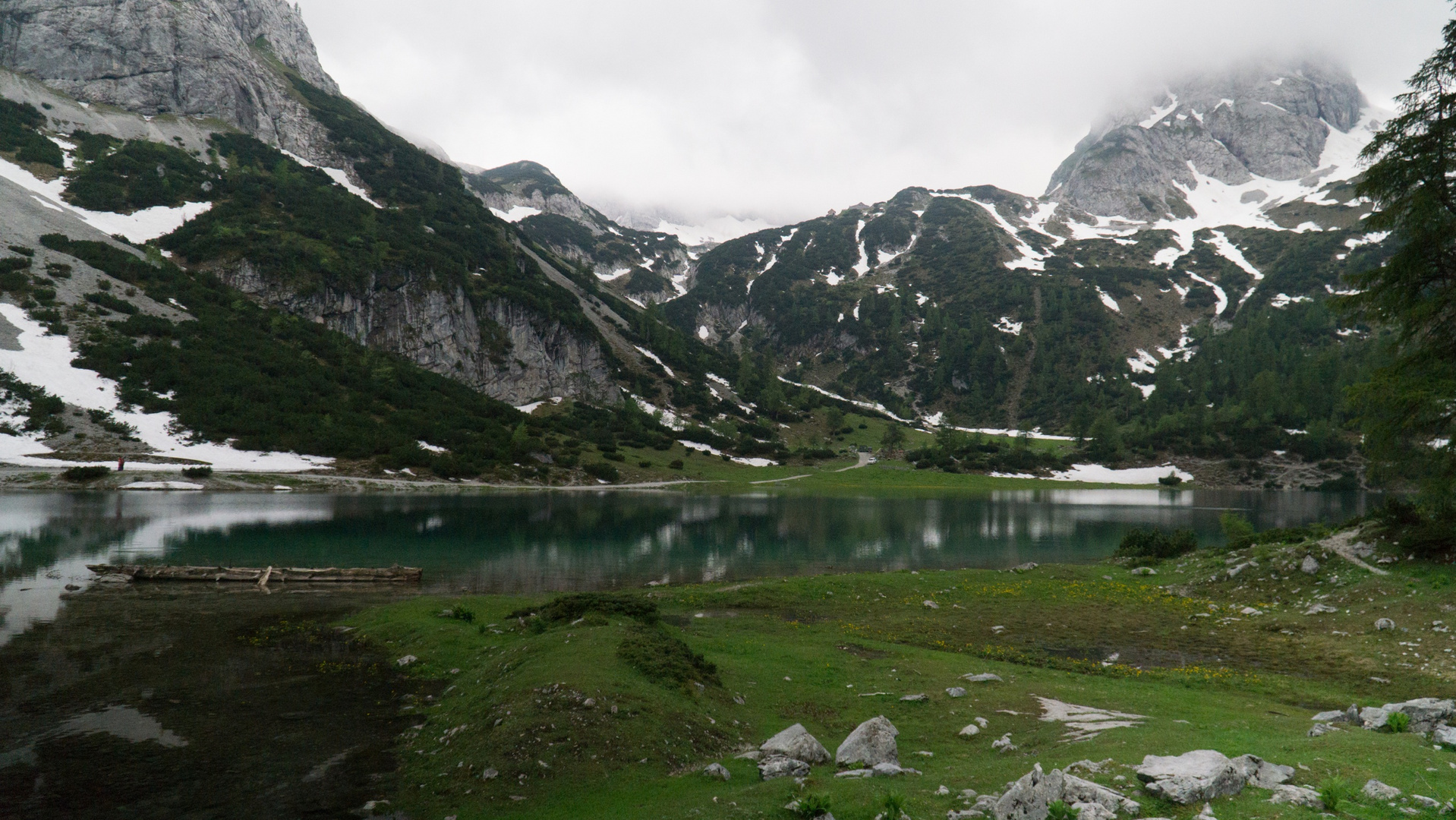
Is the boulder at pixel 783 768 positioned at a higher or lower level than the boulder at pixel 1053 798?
lower

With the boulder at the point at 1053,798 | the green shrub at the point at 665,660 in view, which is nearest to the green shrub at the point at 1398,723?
the boulder at the point at 1053,798

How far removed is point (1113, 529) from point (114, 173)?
19906 centimetres

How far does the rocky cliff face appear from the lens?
160250mm

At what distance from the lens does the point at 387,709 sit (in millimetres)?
14695

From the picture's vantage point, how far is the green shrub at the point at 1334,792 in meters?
6.60

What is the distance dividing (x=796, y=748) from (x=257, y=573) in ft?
99.2

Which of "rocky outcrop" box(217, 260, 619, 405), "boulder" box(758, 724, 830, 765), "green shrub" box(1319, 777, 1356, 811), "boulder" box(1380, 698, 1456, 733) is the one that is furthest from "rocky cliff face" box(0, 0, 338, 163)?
"boulder" box(1380, 698, 1456, 733)

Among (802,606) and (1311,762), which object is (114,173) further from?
(1311,762)

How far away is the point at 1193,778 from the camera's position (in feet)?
23.8

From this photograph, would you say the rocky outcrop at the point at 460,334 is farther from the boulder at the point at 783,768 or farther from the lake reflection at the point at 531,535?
the boulder at the point at 783,768

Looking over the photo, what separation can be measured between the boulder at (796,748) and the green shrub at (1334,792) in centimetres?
639

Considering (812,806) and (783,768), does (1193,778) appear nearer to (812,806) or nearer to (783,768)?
(812,806)

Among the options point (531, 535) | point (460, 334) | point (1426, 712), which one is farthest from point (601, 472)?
point (1426, 712)

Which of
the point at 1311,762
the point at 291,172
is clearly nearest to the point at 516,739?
the point at 1311,762
